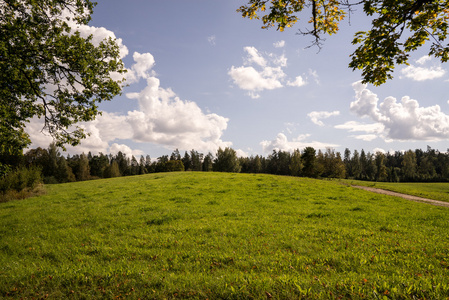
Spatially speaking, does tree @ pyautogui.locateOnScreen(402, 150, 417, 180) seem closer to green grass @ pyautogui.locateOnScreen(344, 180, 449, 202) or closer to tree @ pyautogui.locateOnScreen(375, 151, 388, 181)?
tree @ pyautogui.locateOnScreen(375, 151, 388, 181)

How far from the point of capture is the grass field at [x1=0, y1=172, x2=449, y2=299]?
205 inches

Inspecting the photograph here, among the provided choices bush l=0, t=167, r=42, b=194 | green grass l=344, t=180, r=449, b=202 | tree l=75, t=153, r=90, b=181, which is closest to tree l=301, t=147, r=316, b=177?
green grass l=344, t=180, r=449, b=202

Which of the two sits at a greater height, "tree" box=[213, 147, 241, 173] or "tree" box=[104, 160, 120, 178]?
"tree" box=[213, 147, 241, 173]

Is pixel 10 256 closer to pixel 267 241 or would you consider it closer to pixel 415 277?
pixel 267 241

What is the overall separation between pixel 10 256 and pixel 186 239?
719 cm

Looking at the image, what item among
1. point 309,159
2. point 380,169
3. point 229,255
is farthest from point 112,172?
point 380,169

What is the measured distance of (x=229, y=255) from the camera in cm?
735

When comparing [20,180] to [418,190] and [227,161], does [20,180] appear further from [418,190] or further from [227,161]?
[227,161]

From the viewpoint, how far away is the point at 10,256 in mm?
8461

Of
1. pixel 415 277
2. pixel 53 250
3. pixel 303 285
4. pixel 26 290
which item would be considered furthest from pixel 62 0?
pixel 415 277

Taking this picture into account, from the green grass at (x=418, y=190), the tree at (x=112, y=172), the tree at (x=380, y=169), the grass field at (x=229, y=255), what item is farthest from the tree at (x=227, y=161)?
the grass field at (x=229, y=255)

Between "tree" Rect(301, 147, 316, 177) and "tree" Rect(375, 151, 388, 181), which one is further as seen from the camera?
"tree" Rect(375, 151, 388, 181)

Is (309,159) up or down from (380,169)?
up

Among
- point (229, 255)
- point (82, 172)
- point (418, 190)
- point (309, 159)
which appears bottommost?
point (82, 172)
